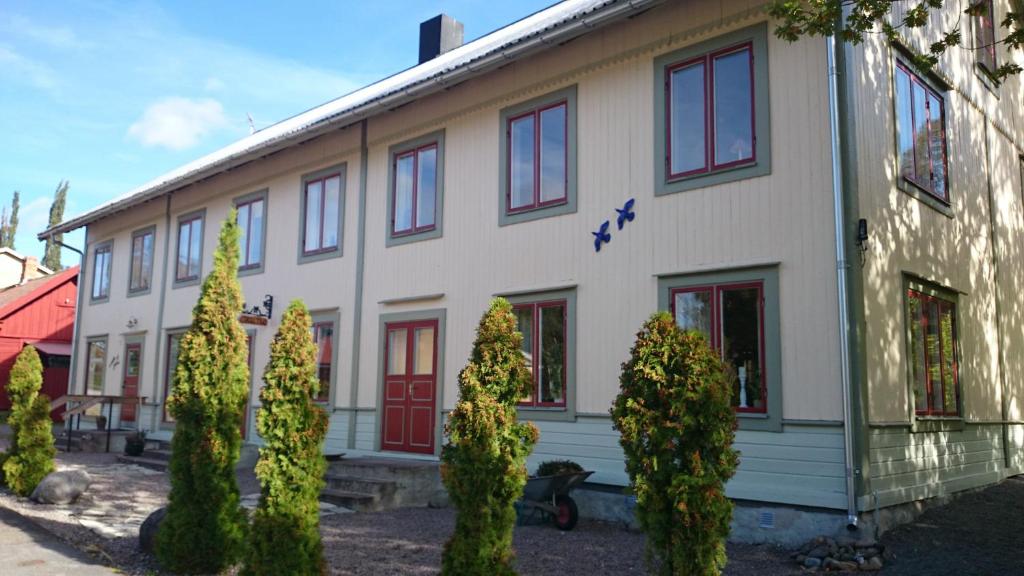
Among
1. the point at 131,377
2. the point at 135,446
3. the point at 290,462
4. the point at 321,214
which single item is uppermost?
the point at 321,214

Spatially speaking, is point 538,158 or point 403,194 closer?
point 538,158

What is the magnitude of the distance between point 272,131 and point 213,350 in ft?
49.1

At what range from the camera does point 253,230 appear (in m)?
17.4

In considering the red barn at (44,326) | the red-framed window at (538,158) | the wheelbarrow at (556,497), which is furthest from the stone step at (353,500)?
the red barn at (44,326)

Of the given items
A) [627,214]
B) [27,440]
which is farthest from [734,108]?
[27,440]

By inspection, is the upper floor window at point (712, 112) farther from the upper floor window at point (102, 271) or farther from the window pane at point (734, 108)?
the upper floor window at point (102, 271)

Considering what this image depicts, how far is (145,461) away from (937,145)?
1466 centimetres

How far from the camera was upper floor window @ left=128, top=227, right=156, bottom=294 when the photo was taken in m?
20.6

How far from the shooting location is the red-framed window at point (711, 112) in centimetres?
992

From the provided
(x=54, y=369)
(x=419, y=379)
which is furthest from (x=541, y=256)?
(x=54, y=369)

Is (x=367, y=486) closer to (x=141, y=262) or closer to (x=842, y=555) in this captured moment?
(x=842, y=555)

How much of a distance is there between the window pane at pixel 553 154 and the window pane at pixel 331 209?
4.83m

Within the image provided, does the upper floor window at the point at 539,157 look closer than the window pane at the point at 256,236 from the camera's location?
Yes

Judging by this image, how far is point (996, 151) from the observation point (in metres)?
13.6
